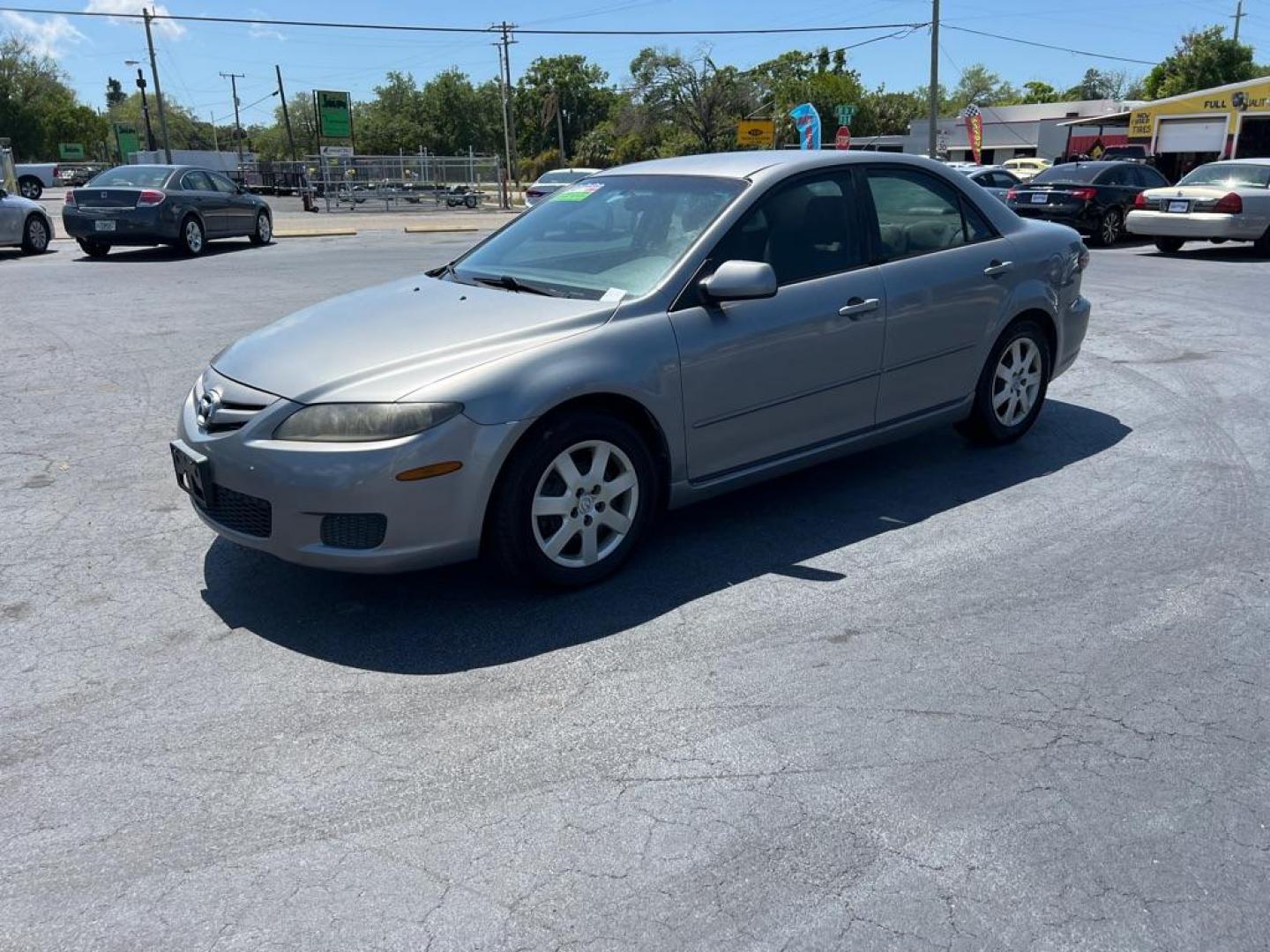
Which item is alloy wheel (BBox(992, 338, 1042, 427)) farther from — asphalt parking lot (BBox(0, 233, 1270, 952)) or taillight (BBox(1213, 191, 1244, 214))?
taillight (BBox(1213, 191, 1244, 214))

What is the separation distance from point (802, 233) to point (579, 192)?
1185 millimetres

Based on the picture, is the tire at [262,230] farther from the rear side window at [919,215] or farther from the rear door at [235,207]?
the rear side window at [919,215]

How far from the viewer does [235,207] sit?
18781mm

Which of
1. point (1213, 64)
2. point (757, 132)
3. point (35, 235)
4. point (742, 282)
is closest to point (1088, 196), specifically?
point (742, 282)

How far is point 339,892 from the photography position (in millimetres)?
2572

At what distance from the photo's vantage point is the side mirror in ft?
14.2

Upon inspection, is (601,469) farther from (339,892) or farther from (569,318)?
(339,892)

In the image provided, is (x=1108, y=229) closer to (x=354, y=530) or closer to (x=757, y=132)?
(x=354, y=530)

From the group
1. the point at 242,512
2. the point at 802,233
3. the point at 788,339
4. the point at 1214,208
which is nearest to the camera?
the point at 242,512

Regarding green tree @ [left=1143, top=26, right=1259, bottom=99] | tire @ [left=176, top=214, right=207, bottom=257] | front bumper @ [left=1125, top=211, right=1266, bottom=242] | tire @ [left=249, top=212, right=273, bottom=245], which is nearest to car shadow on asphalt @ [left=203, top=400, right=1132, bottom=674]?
front bumper @ [left=1125, top=211, right=1266, bottom=242]

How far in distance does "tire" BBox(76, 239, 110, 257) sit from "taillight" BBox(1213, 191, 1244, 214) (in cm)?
1695

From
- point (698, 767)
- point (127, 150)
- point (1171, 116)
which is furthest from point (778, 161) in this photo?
point (127, 150)

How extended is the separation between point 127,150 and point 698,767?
8479 cm

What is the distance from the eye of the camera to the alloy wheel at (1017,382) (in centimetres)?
595
